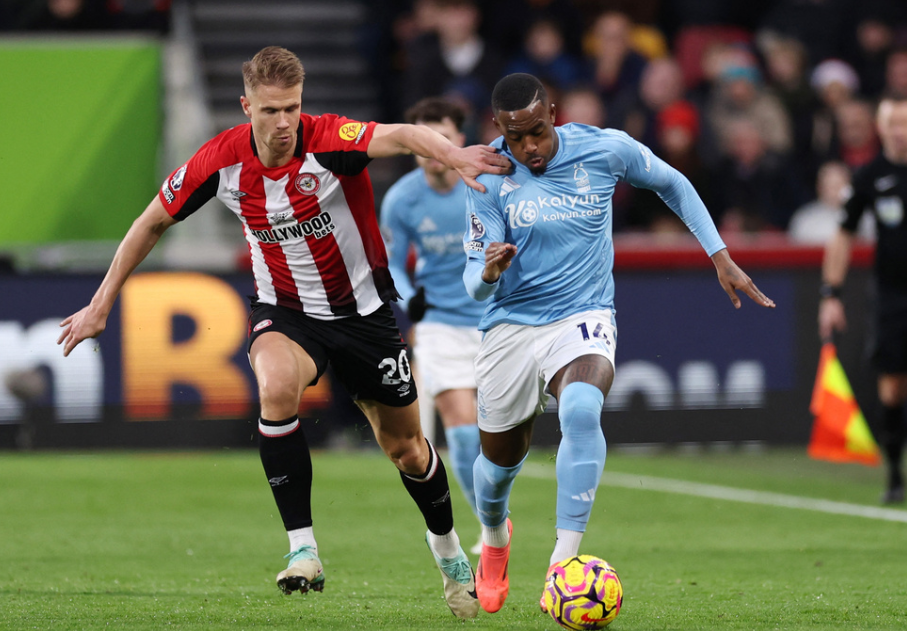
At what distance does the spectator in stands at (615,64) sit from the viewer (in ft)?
49.1

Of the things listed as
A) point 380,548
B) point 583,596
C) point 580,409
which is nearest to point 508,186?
point 580,409

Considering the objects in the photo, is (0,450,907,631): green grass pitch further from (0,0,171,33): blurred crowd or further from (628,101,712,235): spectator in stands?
(0,0,171,33): blurred crowd

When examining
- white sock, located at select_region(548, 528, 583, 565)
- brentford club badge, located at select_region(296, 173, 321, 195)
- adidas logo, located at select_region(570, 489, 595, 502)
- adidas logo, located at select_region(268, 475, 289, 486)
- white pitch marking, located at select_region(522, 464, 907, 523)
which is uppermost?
brentford club badge, located at select_region(296, 173, 321, 195)

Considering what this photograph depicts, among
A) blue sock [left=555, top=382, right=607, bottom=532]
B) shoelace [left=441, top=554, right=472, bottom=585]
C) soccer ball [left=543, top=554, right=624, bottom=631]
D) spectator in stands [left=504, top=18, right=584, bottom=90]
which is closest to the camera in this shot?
soccer ball [left=543, top=554, right=624, bottom=631]

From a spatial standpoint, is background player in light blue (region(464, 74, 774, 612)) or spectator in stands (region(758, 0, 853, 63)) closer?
background player in light blue (region(464, 74, 774, 612))

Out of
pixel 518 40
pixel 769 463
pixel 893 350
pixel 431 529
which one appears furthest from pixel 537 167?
pixel 518 40

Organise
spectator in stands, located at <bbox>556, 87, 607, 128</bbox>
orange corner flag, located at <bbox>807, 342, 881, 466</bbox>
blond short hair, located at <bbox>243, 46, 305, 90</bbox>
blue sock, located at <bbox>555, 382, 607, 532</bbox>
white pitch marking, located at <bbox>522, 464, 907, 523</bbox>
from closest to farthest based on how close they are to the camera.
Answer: blue sock, located at <bbox>555, 382, 607, 532</bbox> < blond short hair, located at <bbox>243, 46, 305, 90</bbox> < white pitch marking, located at <bbox>522, 464, 907, 523</bbox> < orange corner flag, located at <bbox>807, 342, 881, 466</bbox> < spectator in stands, located at <bbox>556, 87, 607, 128</bbox>

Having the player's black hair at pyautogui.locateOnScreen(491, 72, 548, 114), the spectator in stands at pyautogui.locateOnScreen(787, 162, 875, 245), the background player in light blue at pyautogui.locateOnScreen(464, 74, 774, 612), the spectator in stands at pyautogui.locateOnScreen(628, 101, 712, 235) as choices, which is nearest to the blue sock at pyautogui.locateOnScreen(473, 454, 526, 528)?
the background player in light blue at pyautogui.locateOnScreen(464, 74, 774, 612)

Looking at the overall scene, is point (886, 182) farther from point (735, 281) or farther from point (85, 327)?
point (85, 327)

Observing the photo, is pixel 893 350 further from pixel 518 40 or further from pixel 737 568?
pixel 518 40

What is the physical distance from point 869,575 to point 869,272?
21.8 ft

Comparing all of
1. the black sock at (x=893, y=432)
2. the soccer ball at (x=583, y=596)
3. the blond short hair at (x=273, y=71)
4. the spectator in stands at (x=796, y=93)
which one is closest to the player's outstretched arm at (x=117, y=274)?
the blond short hair at (x=273, y=71)

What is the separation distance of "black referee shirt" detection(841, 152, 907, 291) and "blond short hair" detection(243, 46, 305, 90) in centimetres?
554

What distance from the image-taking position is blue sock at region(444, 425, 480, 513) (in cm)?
775
